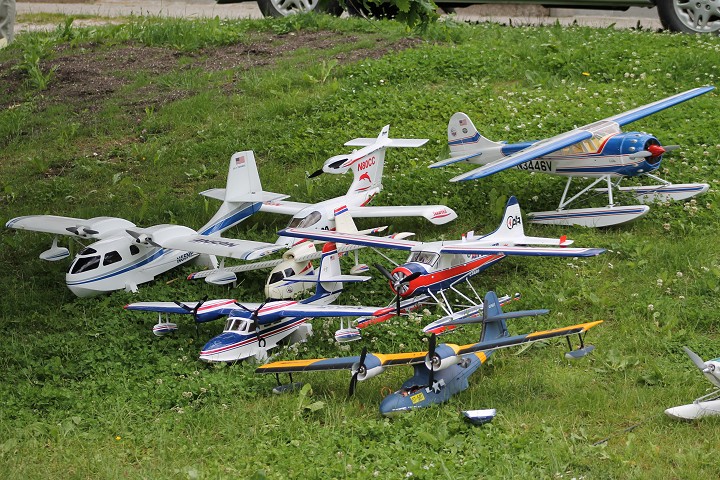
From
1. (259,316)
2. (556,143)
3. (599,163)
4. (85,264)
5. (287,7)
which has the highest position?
(287,7)

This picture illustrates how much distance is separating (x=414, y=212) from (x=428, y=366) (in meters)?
4.33

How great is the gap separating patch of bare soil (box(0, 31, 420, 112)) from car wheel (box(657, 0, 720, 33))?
17.6ft

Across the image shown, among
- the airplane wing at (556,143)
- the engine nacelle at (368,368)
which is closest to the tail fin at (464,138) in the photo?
the airplane wing at (556,143)

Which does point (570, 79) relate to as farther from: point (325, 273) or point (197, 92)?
point (325, 273)

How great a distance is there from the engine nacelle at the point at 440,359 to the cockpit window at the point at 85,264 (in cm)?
519

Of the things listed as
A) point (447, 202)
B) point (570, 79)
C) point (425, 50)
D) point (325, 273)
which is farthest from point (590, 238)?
point (425, 50)

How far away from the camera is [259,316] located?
1094cm

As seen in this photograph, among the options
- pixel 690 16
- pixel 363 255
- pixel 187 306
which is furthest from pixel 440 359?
pixel 690 16

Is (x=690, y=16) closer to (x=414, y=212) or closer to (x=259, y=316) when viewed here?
(x=414, y=212)

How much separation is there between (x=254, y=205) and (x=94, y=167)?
395 cm

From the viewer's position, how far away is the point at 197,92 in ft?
62.5

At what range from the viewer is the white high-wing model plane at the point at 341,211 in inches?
487

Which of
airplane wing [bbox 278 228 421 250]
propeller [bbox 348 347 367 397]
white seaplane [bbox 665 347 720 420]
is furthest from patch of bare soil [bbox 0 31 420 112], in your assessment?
white seaplane [bbox 665 347 720 420]

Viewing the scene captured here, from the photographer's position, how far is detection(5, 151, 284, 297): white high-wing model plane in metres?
12.6
